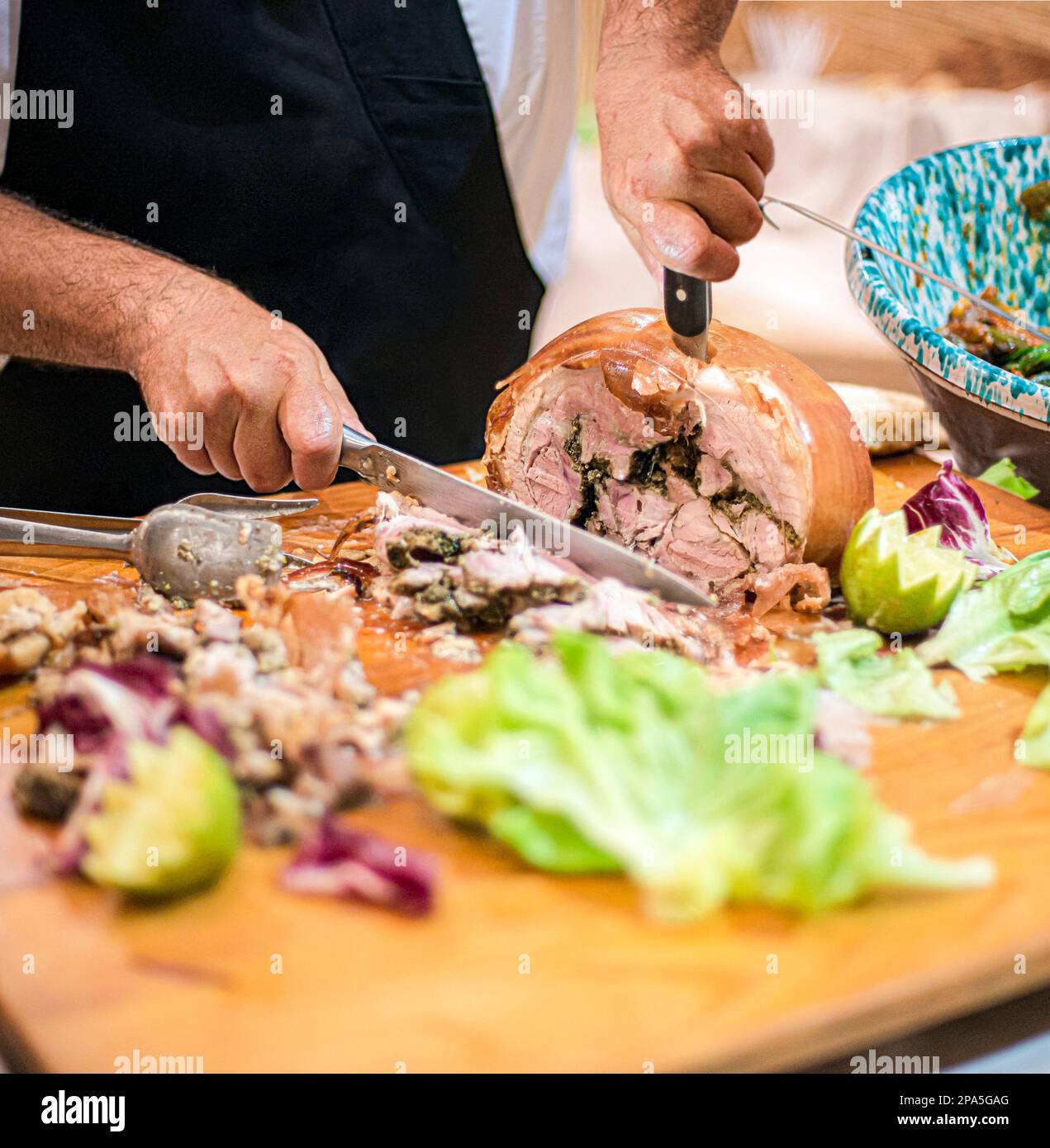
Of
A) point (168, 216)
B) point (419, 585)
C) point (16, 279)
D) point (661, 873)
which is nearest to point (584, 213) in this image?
point (168, 216)

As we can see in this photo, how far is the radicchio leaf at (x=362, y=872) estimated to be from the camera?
1061mm

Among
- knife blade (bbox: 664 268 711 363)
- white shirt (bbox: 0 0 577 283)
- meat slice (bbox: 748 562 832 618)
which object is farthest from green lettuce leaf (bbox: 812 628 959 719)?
white shirt (bbox: 0 0 577 283)

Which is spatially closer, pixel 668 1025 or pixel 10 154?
pixel 668 1025

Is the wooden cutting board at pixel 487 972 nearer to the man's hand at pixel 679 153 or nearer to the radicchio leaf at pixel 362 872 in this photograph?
the radicchio leaf at pixel 362 872

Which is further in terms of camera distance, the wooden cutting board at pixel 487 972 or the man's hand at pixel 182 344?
the man's hand at pixel 182 344

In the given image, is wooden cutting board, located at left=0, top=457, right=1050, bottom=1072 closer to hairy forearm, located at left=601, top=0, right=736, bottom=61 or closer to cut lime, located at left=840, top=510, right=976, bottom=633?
cut lime, located at left=840, top=510, right=976, bottom=633

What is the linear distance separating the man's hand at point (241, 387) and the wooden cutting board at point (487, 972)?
716 mm

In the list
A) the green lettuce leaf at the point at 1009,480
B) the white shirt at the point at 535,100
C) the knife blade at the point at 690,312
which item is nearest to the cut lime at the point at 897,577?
the knife blade at the point at 690,312

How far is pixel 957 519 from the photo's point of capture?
1.82 metres

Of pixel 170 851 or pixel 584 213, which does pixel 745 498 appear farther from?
pixel 584 213

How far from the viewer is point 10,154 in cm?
201

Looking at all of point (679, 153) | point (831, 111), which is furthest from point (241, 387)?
point (831, 111)

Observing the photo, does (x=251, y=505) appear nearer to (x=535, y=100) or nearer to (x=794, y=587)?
(x=794, y=587)
